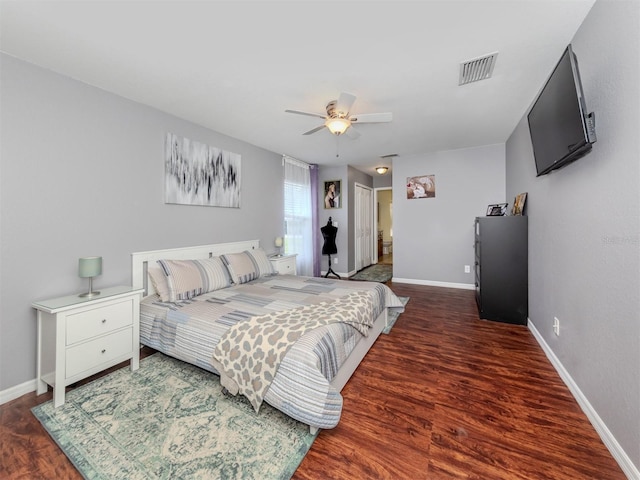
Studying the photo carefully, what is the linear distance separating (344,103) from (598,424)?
280 cm

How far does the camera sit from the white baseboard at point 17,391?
6.03 feet

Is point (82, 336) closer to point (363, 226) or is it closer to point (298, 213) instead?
point (298, 213)

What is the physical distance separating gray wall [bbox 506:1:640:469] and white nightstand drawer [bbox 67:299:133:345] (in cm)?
324

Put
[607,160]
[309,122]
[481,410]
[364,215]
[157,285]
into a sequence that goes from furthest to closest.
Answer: [364,215] < [309,122] < [157,285] < [481,410] < [607,160]

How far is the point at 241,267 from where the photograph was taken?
3.29 meters

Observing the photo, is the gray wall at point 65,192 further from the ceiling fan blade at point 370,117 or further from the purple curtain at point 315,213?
the purple curtain at point 315,213

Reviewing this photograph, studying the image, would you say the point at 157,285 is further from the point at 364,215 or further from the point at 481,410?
the point at 364,215

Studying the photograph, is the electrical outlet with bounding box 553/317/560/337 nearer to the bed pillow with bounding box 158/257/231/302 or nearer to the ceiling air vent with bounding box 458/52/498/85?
the ceiling air vent with bounding box 458/52/498/85

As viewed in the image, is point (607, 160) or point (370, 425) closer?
point (607, 160)

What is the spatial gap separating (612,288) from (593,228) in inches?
16.0

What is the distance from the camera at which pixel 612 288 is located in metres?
1.41

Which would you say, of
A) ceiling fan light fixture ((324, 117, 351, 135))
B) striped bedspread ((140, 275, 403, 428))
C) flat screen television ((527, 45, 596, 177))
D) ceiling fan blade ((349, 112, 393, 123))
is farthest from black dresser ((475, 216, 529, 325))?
ceiling fan light fixture ((324, 117, 351, 135))

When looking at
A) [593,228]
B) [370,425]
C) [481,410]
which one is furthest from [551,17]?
[370,425]

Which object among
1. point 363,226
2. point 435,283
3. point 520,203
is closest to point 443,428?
point 520,203
